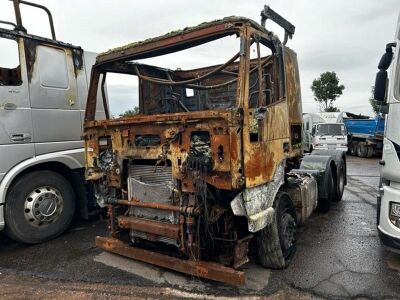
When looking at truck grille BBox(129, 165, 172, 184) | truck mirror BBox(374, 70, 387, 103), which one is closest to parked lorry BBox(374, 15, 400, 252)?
truck mirror BBox(374, 70, 387, 103)

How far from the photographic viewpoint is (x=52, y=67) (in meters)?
5.36

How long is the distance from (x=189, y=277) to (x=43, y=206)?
8.40ft

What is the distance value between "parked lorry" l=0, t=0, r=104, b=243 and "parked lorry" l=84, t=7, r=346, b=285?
1.02 metres

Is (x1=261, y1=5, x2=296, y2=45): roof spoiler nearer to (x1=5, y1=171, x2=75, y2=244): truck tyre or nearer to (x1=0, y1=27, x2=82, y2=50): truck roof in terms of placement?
(x1=0, y1=27, x2=82, y2=50): truck roof

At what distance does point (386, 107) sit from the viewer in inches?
158

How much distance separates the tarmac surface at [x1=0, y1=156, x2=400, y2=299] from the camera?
3635 millimetres

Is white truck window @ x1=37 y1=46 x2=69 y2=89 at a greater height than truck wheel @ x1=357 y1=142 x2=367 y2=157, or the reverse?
white truck window @ x1=37 y1=46 x2=69 y2=89

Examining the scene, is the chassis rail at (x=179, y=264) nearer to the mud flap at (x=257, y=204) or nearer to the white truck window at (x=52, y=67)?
the mud flap at (x=257, y=204)

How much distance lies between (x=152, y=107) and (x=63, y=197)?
1967 mm

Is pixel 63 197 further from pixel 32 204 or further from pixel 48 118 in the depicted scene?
pixel 48 118

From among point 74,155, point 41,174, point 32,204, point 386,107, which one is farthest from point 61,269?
point 386,107

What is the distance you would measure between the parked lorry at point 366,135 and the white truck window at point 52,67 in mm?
16986

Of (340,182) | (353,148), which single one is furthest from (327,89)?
(340,182)

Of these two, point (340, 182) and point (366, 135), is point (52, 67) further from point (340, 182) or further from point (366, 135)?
point (366, 135)
